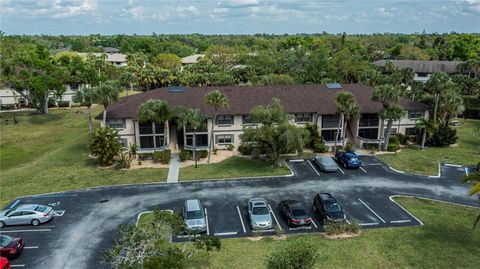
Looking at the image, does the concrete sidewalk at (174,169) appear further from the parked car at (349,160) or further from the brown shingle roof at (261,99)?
the parked car at (349,160)

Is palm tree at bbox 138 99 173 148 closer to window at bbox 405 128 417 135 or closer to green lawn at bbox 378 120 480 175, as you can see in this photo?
green lawn at bbox 378 120 480 175

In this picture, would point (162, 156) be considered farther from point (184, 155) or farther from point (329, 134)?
point (329, 134)

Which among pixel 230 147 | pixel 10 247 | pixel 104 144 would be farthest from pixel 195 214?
pixel 230 147

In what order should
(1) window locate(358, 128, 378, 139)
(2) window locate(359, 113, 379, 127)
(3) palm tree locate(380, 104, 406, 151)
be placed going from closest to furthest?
1. (3) palm tree locate(380, 104, 406, 151)
2. (2) window locate(359, 113, 379, 127)
3. (1) window locate(358, 128, 378, 139)

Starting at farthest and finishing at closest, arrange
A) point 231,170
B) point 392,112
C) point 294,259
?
1. point 392,112
2. point 231,170
3. point 294,259

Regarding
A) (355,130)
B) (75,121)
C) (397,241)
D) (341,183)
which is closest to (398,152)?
(355,130)

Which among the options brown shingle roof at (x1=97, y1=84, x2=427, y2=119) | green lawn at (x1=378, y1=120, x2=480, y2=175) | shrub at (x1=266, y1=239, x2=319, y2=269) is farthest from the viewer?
brown shingle roof at (x1=97, y1=84, x2=427, y2=119)

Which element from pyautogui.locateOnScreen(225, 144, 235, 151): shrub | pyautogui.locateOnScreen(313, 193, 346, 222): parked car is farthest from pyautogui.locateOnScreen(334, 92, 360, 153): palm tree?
pyautogui.locateOnScreen(313, 193, 346, 222): parked car
